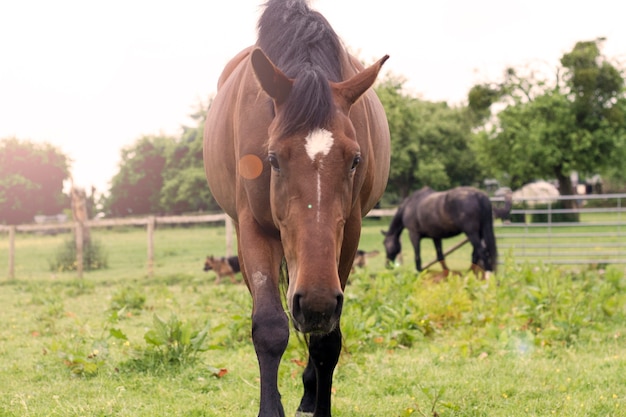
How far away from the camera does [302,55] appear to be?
109 inches

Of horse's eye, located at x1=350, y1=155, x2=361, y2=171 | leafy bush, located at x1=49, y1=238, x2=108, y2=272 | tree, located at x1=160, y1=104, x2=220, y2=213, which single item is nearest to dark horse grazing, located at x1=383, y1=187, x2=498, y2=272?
leafy bush, located at x1=49, y1=238, x2=108, y2=272

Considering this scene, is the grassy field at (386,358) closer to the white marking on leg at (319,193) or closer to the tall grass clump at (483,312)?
the tall grass clump at (483,312)

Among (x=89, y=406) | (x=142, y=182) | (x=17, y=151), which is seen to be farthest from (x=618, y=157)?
(x=17, y=151)

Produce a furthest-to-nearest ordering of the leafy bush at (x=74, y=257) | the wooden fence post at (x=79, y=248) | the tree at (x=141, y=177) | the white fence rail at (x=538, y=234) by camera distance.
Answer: the tree at (x=141, y=177) → the leafy bush at (x=74, y=257) → the wooden fence post at (x=79, y=248) → the white fence rail at (x=538, y=234)

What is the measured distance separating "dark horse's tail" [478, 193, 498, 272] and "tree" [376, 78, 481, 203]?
61.4 ft

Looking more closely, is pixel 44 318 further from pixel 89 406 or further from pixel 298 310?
pixel 298 310

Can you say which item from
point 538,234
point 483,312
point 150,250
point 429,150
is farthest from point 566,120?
point 483,312

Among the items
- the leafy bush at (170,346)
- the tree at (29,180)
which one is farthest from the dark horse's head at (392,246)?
the tree at (29,180)

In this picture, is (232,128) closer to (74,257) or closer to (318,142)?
(318,142)

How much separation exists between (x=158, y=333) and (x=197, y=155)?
4453 centimetres

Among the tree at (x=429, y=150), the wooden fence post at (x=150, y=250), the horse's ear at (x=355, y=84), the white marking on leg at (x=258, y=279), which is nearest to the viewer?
the horse's ear at (x=355, y=84)

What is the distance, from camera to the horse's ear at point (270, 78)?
242cm

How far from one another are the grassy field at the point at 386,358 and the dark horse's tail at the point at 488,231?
381cm

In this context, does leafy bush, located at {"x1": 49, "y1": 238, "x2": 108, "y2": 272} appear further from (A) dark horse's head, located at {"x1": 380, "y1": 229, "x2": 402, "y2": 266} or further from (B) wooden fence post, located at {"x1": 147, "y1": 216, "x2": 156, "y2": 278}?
(A) dark horse's head, located at {"x1": 380, "y1": 229, "x2": 402, "y2": 266}
